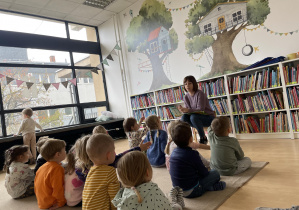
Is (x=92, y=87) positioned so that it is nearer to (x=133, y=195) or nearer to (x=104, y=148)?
(x=104, y=148)

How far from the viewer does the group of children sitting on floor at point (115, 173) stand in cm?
113

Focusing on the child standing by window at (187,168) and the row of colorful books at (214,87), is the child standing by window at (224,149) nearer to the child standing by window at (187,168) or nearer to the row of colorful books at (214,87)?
the child standing by window at (187,168)

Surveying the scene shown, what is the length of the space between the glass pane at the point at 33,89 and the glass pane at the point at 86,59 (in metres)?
0.39

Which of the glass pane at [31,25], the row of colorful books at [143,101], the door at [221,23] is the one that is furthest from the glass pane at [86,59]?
the door at [221,23]

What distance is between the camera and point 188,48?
423 cm

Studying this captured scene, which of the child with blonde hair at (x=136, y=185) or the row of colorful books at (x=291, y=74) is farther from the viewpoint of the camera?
the row of colorful books at (x=291, y=74)

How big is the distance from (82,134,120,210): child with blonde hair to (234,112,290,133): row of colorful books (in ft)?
8.63

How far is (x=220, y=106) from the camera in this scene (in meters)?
3.65

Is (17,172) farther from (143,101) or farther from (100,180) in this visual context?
(143,101)

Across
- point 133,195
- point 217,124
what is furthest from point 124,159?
point 217,124

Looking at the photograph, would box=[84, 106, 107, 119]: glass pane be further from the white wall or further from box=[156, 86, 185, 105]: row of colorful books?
box=[156, 86, 185, 105]: row of colorful books

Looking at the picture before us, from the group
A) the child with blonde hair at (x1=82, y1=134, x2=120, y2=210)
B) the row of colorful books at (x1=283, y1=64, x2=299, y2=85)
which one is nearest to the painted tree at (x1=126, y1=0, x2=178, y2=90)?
the row of colorful books at (x1=283, y1=64, x2=299, y2=85)

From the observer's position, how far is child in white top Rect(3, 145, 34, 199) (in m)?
2.25

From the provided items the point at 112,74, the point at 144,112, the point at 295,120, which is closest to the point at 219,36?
the point at 295,120
